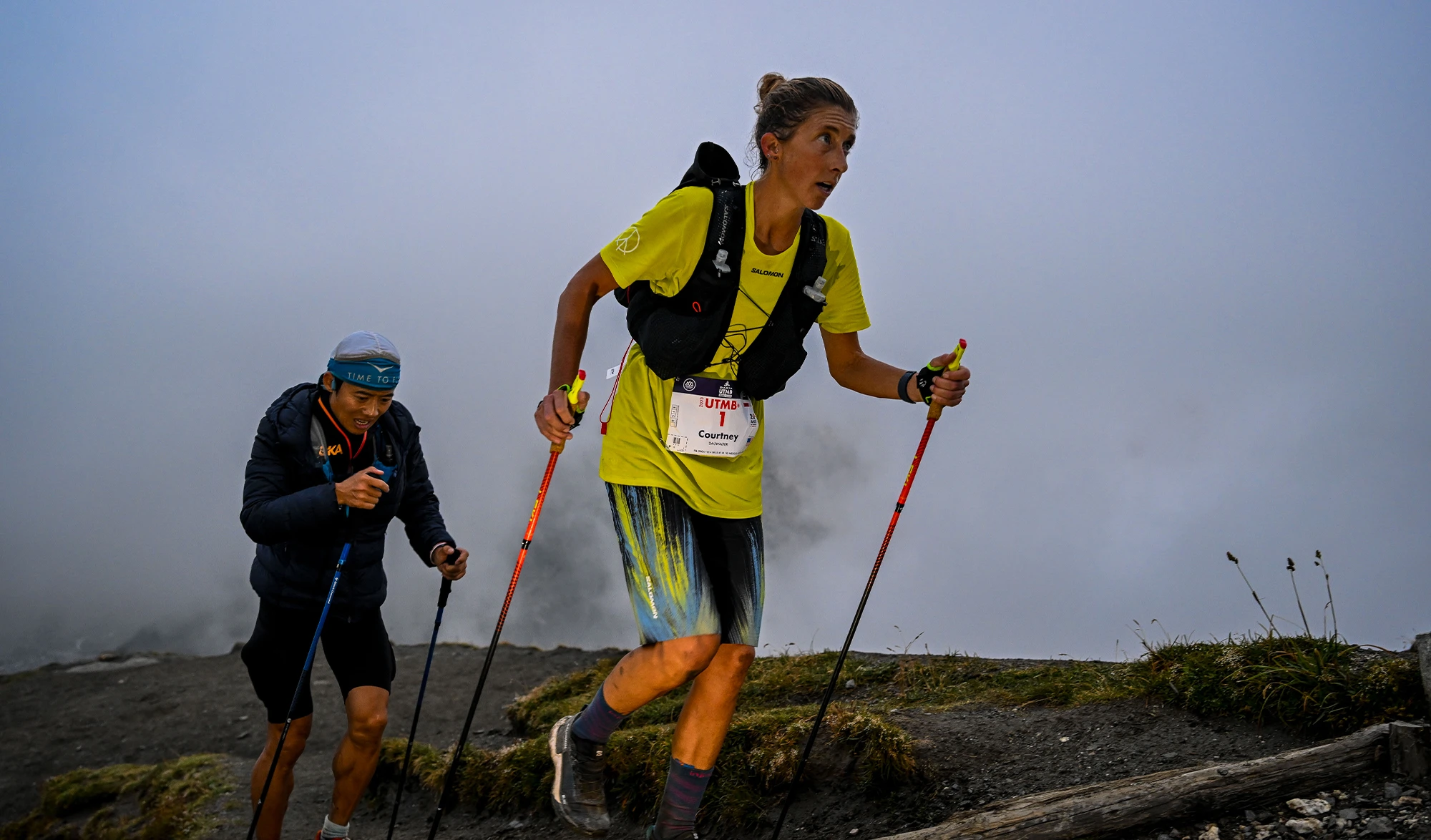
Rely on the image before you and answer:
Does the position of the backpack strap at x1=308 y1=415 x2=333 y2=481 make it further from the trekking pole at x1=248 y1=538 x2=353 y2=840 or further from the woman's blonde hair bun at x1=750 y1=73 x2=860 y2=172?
the woman's blonde hair bun at x1=750 y1=73 x2=860 y2=172

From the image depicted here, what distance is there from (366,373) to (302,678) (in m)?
1.77

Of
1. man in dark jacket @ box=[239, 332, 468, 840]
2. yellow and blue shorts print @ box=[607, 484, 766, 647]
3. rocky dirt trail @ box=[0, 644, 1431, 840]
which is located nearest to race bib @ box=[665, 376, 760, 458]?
yellow and blue shorts print @ box=[607, 484, 766, 647]

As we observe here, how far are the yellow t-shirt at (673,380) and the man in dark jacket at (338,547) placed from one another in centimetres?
163

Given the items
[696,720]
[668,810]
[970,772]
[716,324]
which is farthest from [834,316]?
[970,772]

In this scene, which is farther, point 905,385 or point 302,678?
point 302,678

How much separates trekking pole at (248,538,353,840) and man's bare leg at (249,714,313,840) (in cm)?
9

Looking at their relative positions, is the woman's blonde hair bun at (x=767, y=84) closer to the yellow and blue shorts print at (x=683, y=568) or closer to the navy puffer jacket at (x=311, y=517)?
the yellow and blue shorts print at (x=683, y=568)

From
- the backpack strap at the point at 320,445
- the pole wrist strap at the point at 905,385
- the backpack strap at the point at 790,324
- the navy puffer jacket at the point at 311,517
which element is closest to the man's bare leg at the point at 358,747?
the navy puffer jacket at the point at 311,517

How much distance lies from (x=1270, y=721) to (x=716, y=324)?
3.82 meters

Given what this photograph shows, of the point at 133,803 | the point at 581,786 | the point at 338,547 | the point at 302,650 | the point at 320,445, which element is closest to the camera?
the point at 581,786

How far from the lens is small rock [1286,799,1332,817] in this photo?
15.7 feet

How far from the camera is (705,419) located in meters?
4.85

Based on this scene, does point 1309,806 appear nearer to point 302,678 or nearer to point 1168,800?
point 1168,800

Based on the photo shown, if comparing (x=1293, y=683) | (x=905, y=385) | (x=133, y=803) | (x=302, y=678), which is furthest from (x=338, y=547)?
(x=133, y=803)
